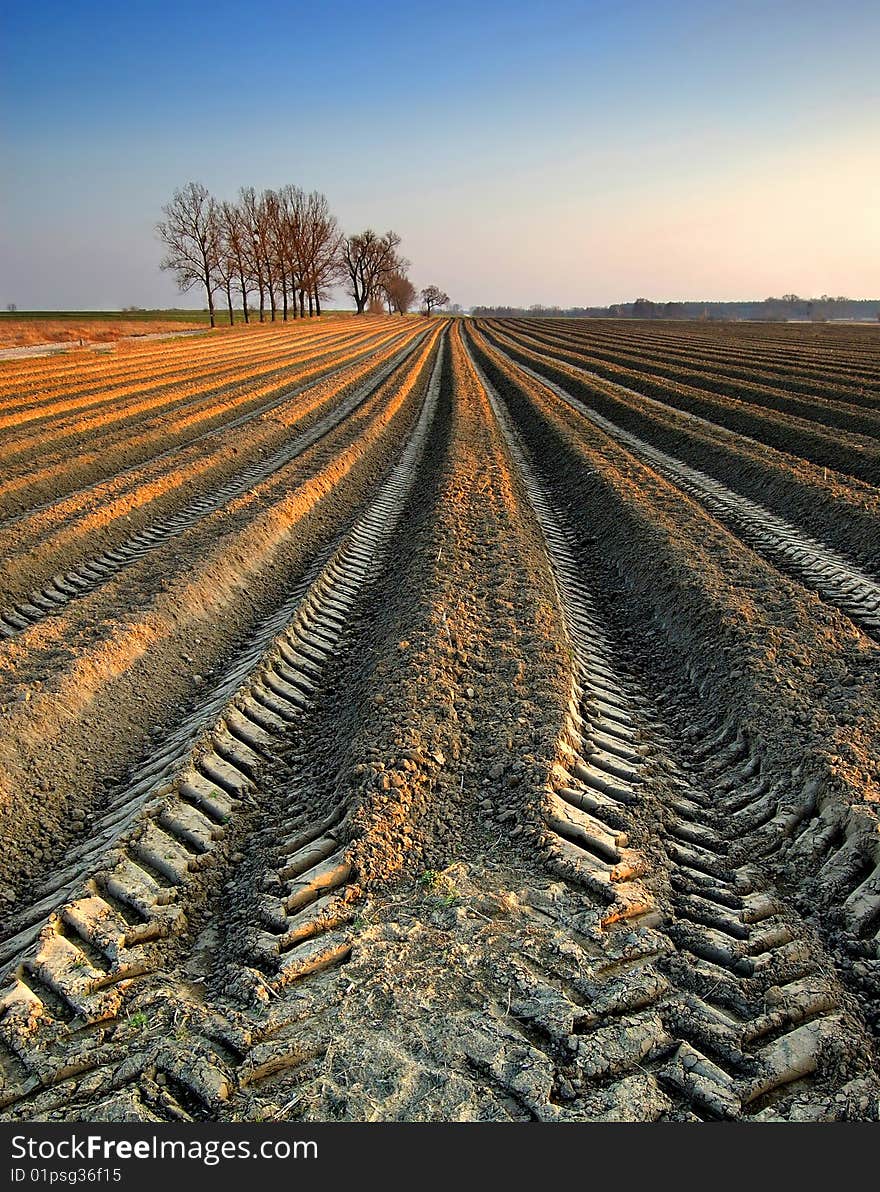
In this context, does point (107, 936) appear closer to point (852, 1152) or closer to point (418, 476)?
point (852, 1152)

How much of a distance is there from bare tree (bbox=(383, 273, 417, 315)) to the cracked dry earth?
97583 mm

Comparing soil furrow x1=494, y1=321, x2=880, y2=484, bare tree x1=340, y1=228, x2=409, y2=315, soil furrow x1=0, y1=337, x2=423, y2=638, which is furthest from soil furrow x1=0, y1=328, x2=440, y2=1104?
bare tree x1=340, y1=228, x2=409, y2=315

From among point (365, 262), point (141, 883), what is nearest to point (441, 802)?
point (141, 883)

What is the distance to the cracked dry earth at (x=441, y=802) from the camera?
277 cm

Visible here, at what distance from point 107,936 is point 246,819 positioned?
3.48ft

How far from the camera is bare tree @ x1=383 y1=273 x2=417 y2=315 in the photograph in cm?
10488

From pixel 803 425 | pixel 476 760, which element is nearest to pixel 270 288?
pixel 803 425

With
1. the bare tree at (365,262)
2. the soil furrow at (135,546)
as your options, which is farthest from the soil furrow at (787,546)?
the bare tree at (365,262)

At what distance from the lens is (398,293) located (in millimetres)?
111188

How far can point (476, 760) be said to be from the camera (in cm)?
462

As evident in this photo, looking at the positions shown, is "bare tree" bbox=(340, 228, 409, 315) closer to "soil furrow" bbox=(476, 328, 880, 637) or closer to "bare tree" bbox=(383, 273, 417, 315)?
"bare tree" bbox=(383, 273, 417, 315)

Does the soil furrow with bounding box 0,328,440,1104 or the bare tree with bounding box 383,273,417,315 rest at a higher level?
the bare tree with bounding box 383,273,417,315

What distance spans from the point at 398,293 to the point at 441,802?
116495mm

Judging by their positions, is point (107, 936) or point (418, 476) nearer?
point (107, 936)
